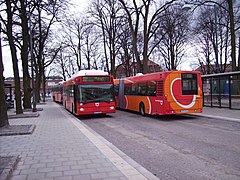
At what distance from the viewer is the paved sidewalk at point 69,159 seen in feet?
16.6

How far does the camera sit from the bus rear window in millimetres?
14820

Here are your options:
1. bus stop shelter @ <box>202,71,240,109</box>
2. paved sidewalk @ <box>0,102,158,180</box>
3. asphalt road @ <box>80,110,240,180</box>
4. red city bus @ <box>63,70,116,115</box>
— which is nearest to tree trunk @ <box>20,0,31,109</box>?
red city bus @ <box>63,70,116,115</box>

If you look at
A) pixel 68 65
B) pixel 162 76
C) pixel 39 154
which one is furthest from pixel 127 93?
pixel 68 65

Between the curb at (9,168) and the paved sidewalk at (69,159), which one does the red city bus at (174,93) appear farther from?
the curb at (9,168)

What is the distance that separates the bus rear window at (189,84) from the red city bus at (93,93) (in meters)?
4.63

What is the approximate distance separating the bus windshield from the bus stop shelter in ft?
25.6

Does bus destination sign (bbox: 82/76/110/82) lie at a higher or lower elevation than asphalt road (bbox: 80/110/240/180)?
higher

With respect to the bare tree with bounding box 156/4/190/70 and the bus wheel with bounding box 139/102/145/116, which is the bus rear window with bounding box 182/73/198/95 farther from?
the bare tree with bounding box 156/4/190/70

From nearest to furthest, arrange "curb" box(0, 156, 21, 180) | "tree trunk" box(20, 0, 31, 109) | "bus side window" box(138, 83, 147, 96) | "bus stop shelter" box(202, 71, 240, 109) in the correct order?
1. "curb" box(0, 156, 21, 180)
2. "bus side window" box(138, 83, 147, 96)
3. "bus stop shelter" box(202, 71, 240, 109)
4. "tree trunk" box(20, 0, 31, 109)

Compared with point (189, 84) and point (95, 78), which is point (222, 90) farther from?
point (95, 78)

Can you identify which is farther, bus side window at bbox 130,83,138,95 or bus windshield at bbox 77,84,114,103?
bus side window at bbox 130,83,138,95

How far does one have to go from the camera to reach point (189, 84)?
49.0ft

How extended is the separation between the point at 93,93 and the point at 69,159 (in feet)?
33.9

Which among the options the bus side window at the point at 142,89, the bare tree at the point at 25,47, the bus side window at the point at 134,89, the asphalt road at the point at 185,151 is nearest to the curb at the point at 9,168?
the asphalt road at the point at 185,151
